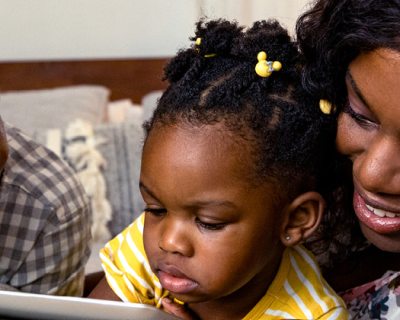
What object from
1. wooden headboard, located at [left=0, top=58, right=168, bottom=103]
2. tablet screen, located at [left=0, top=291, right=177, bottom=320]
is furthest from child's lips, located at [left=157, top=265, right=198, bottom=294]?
wooden headboard, located at [left=0, top=58, right=168, bottom=103]

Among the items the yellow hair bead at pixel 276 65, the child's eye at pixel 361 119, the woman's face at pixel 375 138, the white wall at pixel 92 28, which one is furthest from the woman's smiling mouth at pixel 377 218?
the white wall at pixel 92 28

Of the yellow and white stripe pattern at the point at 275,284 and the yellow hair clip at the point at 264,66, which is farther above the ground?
the yellow hair clip at the point at 264,66

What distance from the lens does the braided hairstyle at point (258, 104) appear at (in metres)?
1.00

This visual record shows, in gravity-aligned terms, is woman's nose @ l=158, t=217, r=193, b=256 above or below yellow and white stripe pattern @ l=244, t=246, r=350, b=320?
above

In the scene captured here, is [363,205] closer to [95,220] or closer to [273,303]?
[273,303]

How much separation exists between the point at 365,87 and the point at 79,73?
203 centimetres

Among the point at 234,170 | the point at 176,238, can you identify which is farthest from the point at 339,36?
the point at 176,238

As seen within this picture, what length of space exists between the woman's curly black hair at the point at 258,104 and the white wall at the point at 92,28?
167 cm

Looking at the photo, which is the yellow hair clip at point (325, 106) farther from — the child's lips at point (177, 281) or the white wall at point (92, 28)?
the white wall at point (92, 28)

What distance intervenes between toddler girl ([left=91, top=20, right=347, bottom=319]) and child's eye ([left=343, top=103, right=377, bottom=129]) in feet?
0.21

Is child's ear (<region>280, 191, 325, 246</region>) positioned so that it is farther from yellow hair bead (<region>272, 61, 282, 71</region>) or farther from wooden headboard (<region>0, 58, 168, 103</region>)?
wooden headboard (<region>0, 58, 168, 103</region>)

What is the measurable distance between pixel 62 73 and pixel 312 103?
1900 mm

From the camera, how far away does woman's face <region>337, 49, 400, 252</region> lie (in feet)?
2.84

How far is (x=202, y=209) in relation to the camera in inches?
38.6
